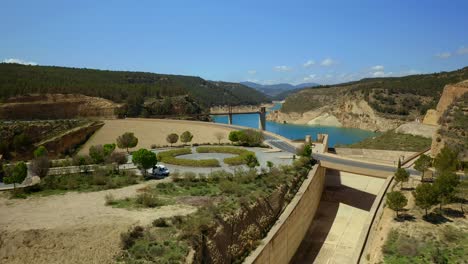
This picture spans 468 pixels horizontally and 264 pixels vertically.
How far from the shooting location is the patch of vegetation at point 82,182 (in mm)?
22250

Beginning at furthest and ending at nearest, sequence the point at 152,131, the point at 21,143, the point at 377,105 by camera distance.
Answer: the point at 377,105 → the point at 152,131 → the point at 21,143

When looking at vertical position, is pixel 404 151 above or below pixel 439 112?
below

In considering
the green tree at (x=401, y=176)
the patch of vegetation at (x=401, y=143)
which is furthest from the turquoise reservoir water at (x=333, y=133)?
the green tree at (x=401, y=176)

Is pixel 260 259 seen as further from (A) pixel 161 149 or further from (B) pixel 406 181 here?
(A) pixel 161 149

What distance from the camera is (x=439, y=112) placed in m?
56.0

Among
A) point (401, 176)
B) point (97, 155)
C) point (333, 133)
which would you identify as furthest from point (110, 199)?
point (333, 133)

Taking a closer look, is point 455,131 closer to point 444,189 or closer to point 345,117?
point 444,189

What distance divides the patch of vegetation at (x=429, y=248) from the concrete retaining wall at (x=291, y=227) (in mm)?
5536

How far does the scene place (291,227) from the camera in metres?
23.4

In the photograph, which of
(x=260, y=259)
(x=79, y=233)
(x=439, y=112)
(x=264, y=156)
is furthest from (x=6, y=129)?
(x=439, y=112)

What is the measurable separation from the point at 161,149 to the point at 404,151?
28.0m

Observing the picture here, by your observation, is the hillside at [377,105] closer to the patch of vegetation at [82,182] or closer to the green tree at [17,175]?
the patch of vegetation at [82,182]

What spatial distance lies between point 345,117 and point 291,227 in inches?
3418

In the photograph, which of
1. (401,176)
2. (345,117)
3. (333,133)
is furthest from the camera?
(345,117)
